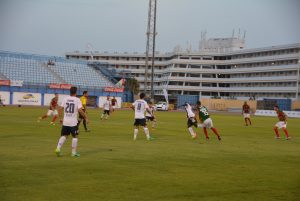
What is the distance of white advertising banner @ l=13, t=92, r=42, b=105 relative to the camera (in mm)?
83500

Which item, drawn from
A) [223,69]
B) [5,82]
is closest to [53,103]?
[5,82]

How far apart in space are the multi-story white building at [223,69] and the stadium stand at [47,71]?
26136 mm

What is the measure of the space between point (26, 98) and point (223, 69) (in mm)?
67860

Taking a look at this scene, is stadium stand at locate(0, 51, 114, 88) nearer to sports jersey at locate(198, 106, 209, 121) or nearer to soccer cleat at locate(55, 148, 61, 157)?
sports jersey at locate(198, 106, 209, 121)

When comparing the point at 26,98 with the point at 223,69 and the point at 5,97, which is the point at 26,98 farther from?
the point at 223,69

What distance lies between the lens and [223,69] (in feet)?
448

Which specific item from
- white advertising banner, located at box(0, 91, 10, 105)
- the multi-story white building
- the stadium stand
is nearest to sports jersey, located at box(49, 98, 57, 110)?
white advertising banner, located at box(0, 91, 10, 105)

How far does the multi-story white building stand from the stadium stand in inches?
1029

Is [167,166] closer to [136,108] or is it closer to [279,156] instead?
[279,156]

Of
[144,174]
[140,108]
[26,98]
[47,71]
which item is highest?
[47,71]

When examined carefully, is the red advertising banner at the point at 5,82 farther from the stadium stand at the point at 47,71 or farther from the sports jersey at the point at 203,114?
the sports jersey at the point at 203,114

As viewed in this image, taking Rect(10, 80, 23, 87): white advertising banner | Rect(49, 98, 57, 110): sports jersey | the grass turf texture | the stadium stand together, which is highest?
the stadium stand

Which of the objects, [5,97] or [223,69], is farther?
[223,69]

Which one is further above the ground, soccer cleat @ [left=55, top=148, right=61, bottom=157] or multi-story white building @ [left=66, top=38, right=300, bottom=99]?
multi-story white building @ [left=66, top=38, right=300, bottom=99]
